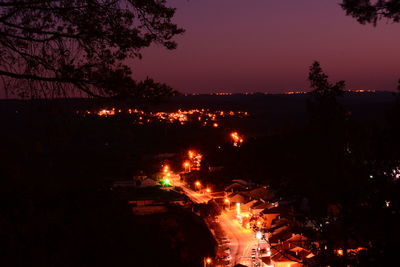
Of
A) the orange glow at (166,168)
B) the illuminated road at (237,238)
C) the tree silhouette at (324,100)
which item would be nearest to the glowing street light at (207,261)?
the illuminated road at (237,238)

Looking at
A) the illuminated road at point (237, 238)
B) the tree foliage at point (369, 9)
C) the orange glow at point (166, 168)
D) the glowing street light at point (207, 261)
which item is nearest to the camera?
the tree foliage at point (369, 9)

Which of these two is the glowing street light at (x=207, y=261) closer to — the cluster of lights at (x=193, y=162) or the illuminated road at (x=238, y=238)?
the illuminated road at (x=238, y=238)

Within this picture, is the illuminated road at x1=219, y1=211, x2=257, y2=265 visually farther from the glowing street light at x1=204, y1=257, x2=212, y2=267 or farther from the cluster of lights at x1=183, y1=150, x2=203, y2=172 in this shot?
the cluster of lights at x1=183, y1=150, x2=203, y2=172

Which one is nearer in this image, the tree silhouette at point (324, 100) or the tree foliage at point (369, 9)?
the tree foliage at point (369, 9)

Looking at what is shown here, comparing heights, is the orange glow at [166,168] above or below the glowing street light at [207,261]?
below

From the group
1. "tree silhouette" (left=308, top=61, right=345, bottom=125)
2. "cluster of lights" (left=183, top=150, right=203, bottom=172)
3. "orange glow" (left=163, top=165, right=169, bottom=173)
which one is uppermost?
"tree silhouette" (left=308, top=61, right=345, bottom=125)

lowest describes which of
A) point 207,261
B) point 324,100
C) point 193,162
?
point 193,162

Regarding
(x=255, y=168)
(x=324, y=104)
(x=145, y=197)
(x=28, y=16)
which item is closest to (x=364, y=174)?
(x=324, y=104)

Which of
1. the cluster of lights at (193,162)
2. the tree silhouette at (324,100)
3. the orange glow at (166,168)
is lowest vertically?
the orange glow at (166,168)

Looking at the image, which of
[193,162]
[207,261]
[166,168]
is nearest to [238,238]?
[207,261]

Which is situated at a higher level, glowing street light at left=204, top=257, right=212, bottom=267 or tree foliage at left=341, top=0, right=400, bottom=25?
tree foliage at left=341, top=0, right=400, bottom=25

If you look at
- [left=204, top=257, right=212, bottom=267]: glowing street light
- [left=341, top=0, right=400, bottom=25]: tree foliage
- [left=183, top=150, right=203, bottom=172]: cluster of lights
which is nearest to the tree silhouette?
[left=341, top=0, right=400, bottom=25]: tree foliage

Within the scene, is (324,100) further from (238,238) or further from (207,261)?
(238,238)

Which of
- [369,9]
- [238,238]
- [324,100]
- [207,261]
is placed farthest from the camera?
[238,238]
